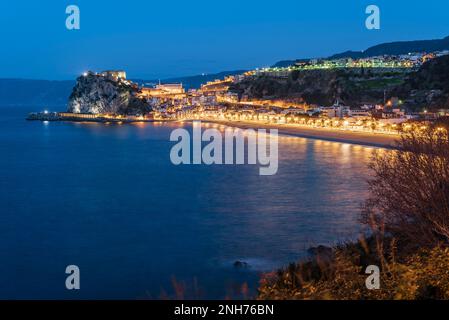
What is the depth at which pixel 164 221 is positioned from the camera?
450 inches

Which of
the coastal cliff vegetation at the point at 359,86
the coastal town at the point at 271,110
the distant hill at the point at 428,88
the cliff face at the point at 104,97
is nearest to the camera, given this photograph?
the coastal town at the point at 271,110

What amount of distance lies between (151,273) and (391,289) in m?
4.75

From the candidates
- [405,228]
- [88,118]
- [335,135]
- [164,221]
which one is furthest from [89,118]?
[405,228]

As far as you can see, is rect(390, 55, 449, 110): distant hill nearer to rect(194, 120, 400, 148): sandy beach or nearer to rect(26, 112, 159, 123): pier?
rect(194, 120, 400, 148): sandy beach

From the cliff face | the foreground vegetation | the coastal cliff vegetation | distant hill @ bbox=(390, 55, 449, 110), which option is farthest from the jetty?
the foreground vegetation

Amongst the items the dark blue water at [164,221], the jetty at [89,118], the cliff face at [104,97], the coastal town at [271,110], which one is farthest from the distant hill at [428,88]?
the cliff face at [104,97]

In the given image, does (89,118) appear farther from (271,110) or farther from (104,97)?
(271,110)

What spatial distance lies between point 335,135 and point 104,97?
28898mm

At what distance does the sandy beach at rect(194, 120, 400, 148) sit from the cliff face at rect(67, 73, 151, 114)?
1686cm

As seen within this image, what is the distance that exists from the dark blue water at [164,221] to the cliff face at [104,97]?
29772mm

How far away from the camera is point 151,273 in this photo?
803 cm

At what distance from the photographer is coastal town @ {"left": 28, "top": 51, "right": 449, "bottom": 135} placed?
3047 cm

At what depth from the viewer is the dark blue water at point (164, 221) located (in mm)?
7785

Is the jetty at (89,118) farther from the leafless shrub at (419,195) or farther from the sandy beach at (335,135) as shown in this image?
the leafless shrub at (419,195)
